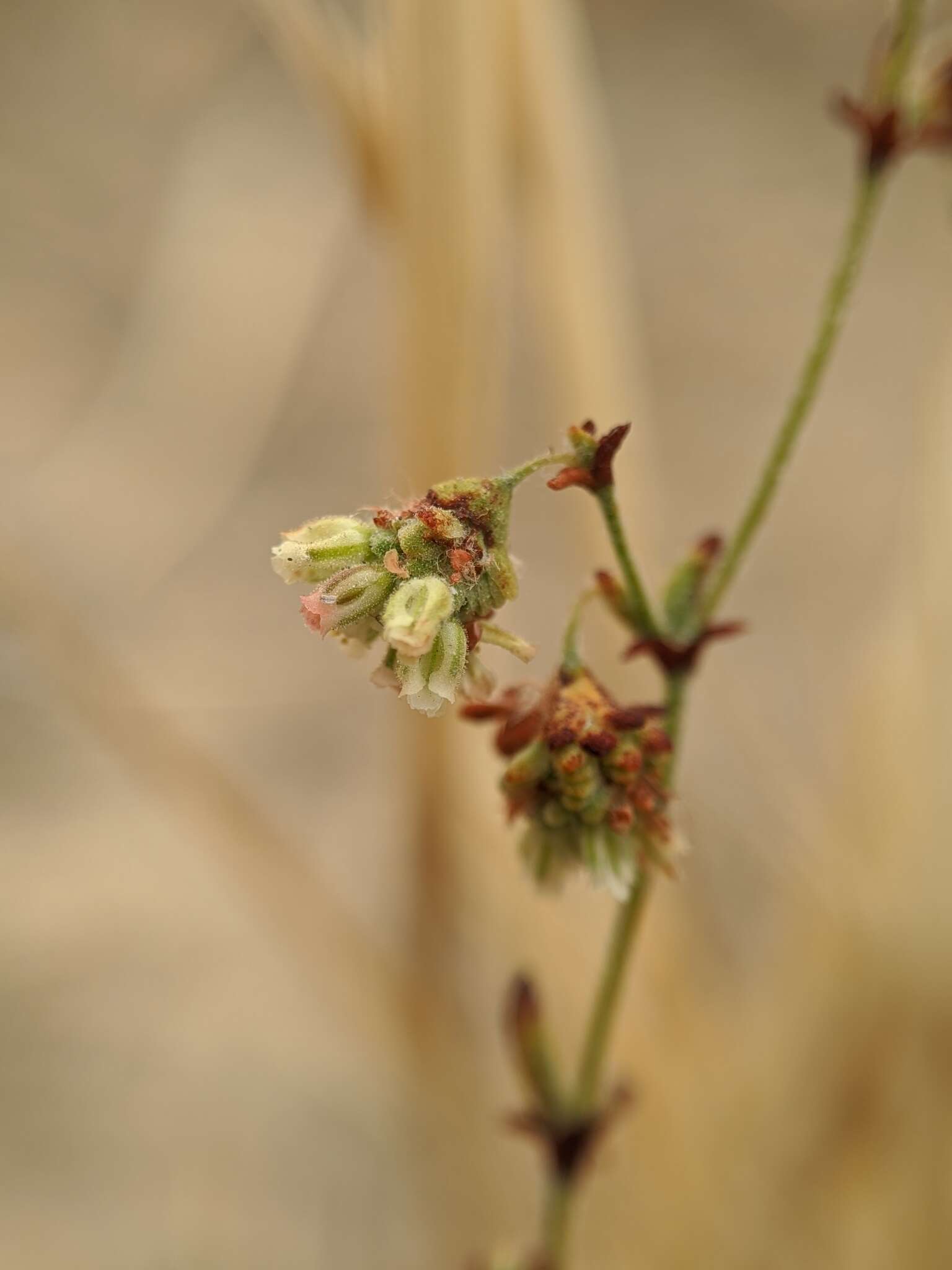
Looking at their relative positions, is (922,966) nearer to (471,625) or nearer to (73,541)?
(471,625)

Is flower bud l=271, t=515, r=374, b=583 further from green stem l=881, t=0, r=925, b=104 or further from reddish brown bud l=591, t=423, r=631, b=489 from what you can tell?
green stem l=881, t=0, r=925, b=104

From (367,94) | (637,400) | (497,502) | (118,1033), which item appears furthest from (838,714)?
(497,502)

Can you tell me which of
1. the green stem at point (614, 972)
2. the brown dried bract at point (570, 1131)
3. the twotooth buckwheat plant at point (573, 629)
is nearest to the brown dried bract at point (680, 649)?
the twotooth buckwheat plant at point (573, 629)

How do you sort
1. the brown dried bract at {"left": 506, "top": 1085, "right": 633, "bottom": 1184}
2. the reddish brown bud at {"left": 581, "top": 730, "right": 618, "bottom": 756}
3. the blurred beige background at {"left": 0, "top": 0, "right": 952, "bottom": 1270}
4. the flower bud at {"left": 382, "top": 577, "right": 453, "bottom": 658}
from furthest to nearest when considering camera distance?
1. the blurred beige background at {"left": 0, "top": 0, "right": 952, "bottom": 1270}
2. the brown dried bract at {"left": 506, "top": 1085, "right": 633, "bottom": 1184}
3. the reddish brown bud at {"left": 581, "top": 730, "right": 618, "bottom": 756}
4. the flower bud at {"left": 382, "top": 577, "right": 453, "bottom": 658}

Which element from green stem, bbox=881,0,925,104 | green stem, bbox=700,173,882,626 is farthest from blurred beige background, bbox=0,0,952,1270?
green stem, bbox=881,0,925,104

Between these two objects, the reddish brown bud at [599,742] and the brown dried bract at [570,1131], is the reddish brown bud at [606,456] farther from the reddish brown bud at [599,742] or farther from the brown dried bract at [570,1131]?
the brown dried bract at [570,1131]

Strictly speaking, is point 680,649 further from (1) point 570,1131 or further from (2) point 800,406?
(1) point 570,1131
